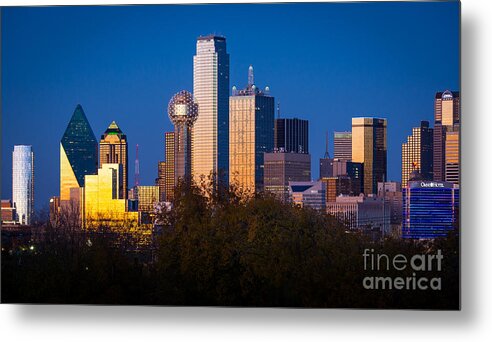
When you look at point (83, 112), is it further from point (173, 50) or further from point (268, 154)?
point (268, 154)

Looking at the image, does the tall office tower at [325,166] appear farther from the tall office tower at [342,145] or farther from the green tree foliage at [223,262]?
the green tree foliage at [223,262]

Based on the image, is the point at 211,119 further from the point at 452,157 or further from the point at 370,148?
the point at 452,157

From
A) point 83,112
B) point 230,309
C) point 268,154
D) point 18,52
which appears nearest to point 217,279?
point 230,309

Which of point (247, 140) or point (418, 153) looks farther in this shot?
point (247, 140)

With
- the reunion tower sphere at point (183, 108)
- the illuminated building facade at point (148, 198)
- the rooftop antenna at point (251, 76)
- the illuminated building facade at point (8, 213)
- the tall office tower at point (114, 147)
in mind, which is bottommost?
the illuminated building facade at point (8, 213)

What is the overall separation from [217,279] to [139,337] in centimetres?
72

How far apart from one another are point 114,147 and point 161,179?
0.44 m

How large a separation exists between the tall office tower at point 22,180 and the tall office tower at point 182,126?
1086mm

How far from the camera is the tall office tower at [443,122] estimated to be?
28.2 ft

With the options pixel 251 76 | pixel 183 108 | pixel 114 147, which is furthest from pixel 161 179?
pixel 251 76

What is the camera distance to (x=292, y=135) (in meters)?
9.17

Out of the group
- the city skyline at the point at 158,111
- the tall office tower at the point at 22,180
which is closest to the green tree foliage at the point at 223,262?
the tall office tower at the point at 22,180

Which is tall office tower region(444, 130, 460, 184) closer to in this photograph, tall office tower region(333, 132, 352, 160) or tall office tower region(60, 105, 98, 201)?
tall office tower region(333, 132, 352, 160)

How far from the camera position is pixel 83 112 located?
9203 millimetres
